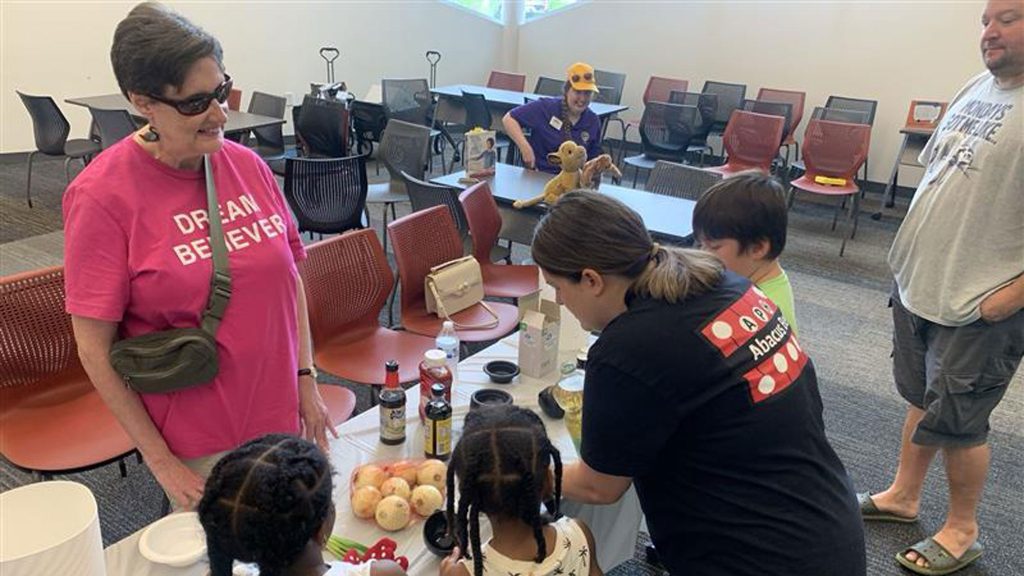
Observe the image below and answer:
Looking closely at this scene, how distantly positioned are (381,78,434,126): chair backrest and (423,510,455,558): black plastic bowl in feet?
17.6

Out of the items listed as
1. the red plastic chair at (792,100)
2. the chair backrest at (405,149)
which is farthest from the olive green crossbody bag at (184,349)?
the red plastic chair at (792,100)

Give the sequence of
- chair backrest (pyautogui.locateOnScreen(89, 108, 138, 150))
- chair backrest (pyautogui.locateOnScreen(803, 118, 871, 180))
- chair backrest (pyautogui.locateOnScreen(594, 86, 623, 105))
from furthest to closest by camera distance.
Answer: chair backrest (pyautogui.locateOnScreen(594, 86, 623, 105))
chair backrest (pyautogui.locateOnScreen(803, 118, 871, 180))
chair backrest (pyautogui.locateOnScreen(89, 108, 138, 150))

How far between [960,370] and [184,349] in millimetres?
1917

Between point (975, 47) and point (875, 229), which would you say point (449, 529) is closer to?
point (875, 229)

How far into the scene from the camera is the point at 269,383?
54.7 inches

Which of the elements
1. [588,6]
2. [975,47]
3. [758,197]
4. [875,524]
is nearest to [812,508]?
[758,197]

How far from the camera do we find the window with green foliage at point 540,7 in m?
8.77

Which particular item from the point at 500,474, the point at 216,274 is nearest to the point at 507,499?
the point at 500,474

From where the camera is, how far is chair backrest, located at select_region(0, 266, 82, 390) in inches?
70.7

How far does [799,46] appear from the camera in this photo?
7098 millimetres

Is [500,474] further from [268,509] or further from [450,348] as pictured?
[450,348]

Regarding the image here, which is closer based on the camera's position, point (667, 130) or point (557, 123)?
point (557, 123)

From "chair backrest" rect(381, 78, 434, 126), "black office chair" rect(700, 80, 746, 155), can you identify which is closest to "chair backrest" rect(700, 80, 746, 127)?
"black office chair" rect(700, 80, 746, 155)

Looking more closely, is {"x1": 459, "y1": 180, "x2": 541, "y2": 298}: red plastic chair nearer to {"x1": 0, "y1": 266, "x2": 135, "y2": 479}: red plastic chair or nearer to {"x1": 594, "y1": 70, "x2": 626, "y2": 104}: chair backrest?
{"x1": 0, "y1": 266, "x2": 135, "y2": 479}: red plastic chair
